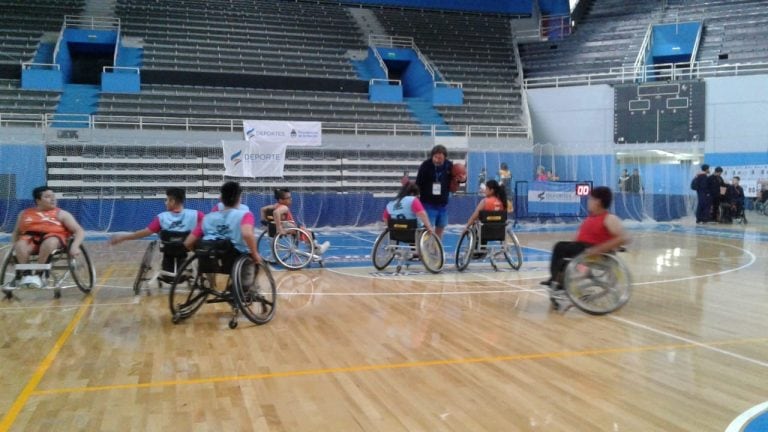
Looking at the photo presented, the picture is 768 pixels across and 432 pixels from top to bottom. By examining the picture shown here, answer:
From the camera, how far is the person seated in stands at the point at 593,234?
4922 mm

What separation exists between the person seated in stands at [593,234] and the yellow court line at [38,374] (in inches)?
138

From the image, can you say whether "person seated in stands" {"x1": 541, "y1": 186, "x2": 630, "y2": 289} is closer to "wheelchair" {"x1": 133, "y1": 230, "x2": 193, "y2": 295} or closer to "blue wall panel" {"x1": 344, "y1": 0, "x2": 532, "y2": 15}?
"wheelchair" {"x1": 133, "y1": 230, "x2": 193, "y2": 295}

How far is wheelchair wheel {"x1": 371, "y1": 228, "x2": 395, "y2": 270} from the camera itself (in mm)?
7266

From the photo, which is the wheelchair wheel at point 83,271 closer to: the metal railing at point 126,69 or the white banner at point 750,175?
the metal railing at point 126,69

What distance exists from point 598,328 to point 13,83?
17334 mm

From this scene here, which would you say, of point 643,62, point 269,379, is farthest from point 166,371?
point 643,62

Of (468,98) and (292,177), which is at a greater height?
(468,98)

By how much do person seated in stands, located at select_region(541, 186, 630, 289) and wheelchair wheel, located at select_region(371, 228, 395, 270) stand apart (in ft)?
8.13

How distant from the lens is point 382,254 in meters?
7.38

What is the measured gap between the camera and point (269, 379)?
334cm

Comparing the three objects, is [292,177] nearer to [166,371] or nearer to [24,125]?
[24,125]

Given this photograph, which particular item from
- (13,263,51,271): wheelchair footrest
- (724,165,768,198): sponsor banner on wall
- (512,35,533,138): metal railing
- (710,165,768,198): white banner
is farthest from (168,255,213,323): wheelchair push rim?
(724,165,768,198): sponsor banner on wall

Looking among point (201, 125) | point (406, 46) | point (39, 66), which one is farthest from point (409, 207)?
point (406, 46)

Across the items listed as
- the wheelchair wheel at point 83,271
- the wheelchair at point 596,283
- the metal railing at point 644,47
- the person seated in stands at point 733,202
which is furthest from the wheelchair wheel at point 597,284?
the metal railing at point 644,47
